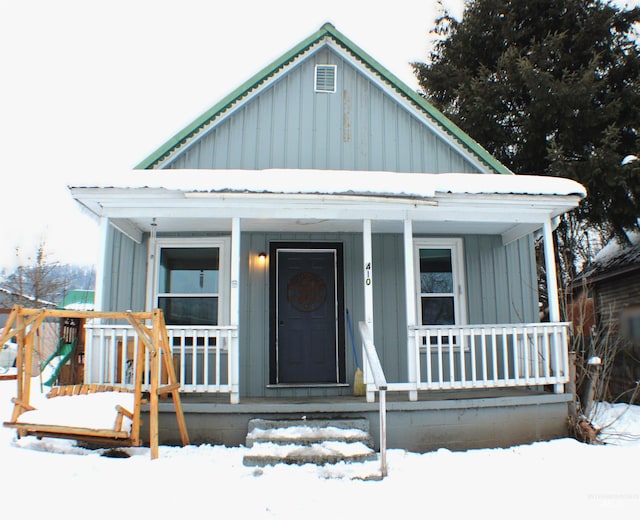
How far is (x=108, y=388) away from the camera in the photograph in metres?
5.12

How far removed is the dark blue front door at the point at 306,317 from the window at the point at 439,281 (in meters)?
1.23

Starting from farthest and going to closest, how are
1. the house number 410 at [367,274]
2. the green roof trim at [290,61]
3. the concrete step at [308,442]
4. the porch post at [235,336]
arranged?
1. the green roof trim at [290,61]
2. the house number 410 at [367,274]
3. the porch post at [235,336]
4. the concrete step at [308,442]

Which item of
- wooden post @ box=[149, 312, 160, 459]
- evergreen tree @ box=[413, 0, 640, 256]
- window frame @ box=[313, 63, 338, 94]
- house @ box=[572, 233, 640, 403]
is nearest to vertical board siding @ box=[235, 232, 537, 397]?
house @ box=[572, 233, 640, 403]

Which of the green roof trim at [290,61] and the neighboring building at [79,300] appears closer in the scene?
the green roof trim at [290,61]

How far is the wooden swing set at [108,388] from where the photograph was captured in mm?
4414

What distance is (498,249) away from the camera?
721cm

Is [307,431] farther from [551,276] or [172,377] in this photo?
[551,276]

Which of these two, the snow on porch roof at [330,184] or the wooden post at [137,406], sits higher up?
the snow on porch roof at [330,184]

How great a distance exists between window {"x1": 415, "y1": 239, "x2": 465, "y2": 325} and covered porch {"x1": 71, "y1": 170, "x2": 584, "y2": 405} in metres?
0.47

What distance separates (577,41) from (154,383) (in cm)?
1143

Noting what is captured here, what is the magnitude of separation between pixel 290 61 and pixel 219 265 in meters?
3.23

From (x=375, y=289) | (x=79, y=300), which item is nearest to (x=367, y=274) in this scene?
(x=375, y=289)

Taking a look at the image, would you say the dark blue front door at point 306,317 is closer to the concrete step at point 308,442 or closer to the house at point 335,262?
the house at point 335,262

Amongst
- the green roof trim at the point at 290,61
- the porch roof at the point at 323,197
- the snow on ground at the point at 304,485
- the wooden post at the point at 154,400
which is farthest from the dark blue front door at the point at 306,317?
the wooden post at the point at 154,400
